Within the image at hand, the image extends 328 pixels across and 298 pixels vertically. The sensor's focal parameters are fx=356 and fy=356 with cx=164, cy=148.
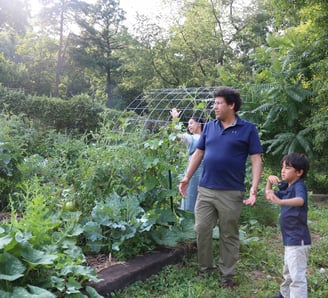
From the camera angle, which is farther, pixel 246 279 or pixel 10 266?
pixel 246 279

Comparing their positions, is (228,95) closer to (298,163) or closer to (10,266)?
(298,163)

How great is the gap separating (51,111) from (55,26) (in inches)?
483

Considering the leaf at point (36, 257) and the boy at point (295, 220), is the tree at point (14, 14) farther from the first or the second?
the boy at point (295, 220)

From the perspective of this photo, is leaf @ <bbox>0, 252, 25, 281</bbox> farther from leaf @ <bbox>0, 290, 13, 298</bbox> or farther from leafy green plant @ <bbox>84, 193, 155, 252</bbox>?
leafy green plant @ <bbox>84, 193, 155, 252</bbox>

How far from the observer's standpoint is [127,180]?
A: 3.30m

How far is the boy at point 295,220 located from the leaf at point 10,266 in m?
1.60

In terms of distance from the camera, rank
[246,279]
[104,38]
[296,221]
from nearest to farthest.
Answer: [296,221] → [246,279] → [104,38]

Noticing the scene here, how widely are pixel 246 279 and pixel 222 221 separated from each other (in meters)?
0.67

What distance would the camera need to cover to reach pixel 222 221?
9.13 ft

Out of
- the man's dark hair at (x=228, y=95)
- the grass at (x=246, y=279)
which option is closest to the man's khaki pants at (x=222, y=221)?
the grass at (x=246, y=279)

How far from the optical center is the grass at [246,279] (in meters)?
2.68

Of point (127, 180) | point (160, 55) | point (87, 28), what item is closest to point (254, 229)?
point (127, 180)

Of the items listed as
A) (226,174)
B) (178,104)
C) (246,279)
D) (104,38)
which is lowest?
(246,279)

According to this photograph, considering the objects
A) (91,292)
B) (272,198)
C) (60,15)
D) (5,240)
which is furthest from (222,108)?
(60,15)
